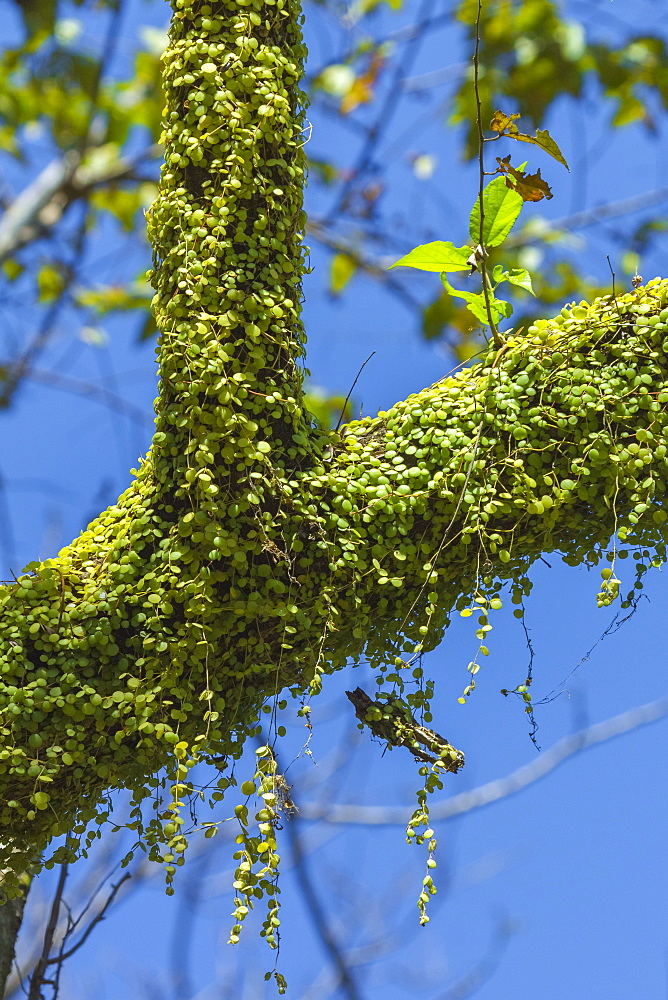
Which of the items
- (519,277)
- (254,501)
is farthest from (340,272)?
(254,501)

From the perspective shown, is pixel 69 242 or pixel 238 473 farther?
pixel 69 242

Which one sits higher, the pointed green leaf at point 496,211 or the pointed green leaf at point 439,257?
the pointed green leaf at point 496,211

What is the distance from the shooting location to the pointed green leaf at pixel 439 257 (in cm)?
162

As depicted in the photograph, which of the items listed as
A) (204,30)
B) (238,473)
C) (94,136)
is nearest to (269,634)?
(238,473)

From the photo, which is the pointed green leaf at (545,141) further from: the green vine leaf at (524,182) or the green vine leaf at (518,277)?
the green vine leaf at (518,277)

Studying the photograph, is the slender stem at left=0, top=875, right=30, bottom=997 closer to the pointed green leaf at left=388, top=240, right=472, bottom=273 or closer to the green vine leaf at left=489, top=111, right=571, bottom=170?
the pointed green leaf at left=388, top=240, right=472, bottom=273

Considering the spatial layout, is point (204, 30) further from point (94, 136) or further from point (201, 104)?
Answer: point (94, 136)

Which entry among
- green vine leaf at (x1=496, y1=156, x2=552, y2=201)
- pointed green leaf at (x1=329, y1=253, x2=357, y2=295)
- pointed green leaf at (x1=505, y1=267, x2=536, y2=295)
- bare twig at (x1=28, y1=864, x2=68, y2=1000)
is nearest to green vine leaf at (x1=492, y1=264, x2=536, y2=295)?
pointed green leaf at (x1=505, y1=267, x2=536, y2=295)

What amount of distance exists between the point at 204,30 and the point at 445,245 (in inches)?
21.4

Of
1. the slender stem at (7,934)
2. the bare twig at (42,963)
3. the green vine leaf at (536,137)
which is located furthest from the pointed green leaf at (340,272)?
the slender stem at (7,934)

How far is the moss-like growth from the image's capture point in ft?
4.69

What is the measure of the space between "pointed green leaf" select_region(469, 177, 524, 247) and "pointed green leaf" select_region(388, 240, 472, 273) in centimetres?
5

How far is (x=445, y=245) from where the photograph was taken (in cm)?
162

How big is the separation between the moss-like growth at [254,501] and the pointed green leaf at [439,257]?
0.61 feet
